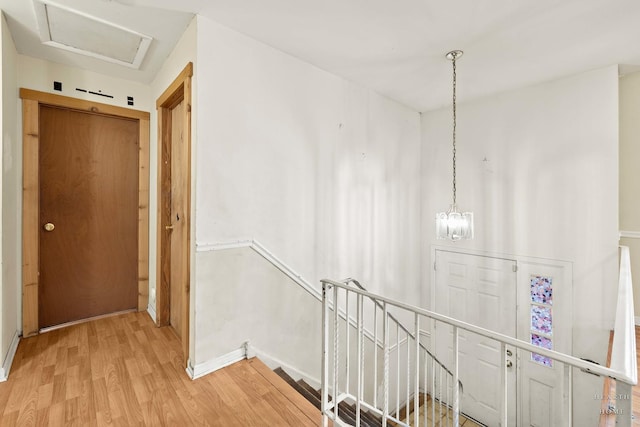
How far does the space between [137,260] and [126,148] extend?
1223mm

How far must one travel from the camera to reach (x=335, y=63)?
2854 millimetres

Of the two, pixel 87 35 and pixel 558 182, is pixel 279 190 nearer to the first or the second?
pixel 87 35

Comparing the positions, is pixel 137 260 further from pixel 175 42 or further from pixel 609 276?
pixel 609 276

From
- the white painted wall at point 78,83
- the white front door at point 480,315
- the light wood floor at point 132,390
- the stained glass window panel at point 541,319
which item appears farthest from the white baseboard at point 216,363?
the stained glass window panel at point 541,319

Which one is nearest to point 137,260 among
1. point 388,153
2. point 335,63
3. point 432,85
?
point 335,63

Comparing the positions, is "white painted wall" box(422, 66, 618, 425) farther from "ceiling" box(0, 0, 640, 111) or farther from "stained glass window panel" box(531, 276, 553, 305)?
"ceiling" box(0, 0, 640, 111)

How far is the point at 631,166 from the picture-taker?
116 inches

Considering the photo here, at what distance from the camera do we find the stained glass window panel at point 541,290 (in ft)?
10.8

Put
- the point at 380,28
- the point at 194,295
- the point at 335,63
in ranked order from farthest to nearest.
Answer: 1. the point at 335,63
2. the point at 380,28
3. the point at 194,295

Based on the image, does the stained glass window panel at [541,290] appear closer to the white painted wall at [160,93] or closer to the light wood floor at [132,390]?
the light wood floor at [132,390]

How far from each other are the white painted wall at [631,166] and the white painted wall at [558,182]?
242mm

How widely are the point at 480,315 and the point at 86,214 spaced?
465cm

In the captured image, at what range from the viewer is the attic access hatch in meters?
2.07

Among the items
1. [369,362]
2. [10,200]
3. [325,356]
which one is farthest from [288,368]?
[10,200]
